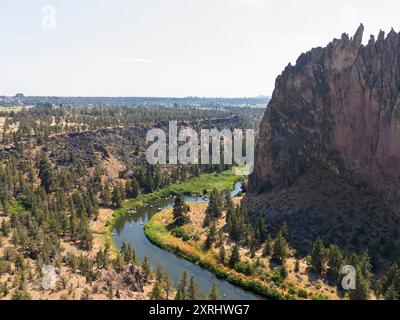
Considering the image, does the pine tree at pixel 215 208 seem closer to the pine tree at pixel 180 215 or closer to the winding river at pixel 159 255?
the pine tree at pixel 180 215

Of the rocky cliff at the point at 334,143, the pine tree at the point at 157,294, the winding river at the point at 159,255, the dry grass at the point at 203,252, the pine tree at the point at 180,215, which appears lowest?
the winding river at the point at 159,255

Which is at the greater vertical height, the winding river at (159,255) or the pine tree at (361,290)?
the pine tree at (361,290)

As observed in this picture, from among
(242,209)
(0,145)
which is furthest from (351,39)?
(0,145)

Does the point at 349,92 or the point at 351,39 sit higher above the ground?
the point at 351,39

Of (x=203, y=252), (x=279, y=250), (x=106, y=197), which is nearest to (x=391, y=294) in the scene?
(x=279, y=250)

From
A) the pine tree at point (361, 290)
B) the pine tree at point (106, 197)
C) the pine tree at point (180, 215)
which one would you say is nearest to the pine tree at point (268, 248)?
the pine tree at point (361, 290)

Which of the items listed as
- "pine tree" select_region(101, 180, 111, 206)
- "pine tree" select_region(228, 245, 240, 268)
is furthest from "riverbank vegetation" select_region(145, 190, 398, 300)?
"pine tree" select_region(101, 180, 111, 206)
